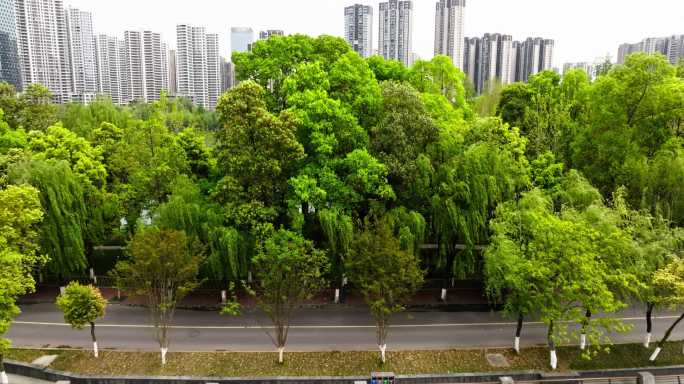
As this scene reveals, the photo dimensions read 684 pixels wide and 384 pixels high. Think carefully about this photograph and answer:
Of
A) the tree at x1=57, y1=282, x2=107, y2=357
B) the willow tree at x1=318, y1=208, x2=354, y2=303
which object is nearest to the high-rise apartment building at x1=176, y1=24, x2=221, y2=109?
the willow tree at x1=318, y1=208, x2=354, y2=303

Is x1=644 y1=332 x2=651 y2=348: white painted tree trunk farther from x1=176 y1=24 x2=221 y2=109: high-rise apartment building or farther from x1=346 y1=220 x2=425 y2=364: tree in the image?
x1=176 y1=24 x2=221 y2=109: high-rise apartment building

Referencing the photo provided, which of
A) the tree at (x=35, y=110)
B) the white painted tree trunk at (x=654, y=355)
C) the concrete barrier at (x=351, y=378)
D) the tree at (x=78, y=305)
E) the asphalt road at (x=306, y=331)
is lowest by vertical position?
the asphalt road at (x=306, y=331)

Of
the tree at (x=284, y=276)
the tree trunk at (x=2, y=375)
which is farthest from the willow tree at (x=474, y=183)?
the tree trunk at (x=2, y=375)

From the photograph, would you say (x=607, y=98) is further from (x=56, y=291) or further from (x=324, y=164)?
(x=56, y=291)

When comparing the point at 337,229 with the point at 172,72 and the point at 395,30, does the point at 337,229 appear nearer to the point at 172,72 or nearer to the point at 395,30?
the point at 395,30

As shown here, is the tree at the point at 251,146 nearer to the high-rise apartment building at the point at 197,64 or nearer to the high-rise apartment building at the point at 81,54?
the high-rise apartment building at the point at 197,64

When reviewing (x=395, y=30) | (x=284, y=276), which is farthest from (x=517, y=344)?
(x=395, y=30)

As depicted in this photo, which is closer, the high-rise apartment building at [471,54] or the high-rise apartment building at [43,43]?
the high-rise apartment building at [43,43]
